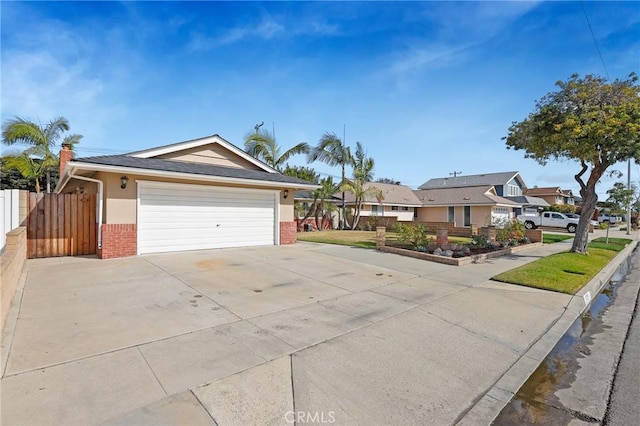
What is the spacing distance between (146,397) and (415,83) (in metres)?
12.6

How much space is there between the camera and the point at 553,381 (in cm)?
363

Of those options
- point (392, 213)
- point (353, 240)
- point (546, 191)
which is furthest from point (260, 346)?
point (546, 191)

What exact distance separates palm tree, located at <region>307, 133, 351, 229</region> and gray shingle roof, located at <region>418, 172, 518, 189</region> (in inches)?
815

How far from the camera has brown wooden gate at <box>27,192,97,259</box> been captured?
929 centimetres

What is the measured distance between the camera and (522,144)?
1313cm

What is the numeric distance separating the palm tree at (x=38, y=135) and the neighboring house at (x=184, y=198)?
35.6ft

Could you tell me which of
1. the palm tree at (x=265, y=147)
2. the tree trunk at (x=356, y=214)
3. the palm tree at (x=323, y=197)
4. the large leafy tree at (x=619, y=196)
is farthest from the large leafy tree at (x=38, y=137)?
the large leafy tree at (x=619, y=196)

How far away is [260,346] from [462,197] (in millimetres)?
30354

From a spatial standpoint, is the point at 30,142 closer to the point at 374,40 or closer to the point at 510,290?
the point at 374,40

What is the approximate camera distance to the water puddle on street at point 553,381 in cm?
296

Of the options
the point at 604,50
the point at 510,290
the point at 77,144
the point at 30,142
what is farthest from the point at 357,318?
the point at 77,144

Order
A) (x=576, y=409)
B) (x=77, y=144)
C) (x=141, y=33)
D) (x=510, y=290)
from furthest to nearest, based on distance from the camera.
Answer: (x=77, y=144) < (x=141, y=33) < (x=510, y=290) < (x=576, y=409)

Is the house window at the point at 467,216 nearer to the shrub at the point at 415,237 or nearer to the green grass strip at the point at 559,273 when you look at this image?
the green grass strip at the point at 559,273

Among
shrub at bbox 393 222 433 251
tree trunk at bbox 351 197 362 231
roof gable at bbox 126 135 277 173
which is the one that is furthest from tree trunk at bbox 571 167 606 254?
tree trunk at bbox 351 197 362 231
